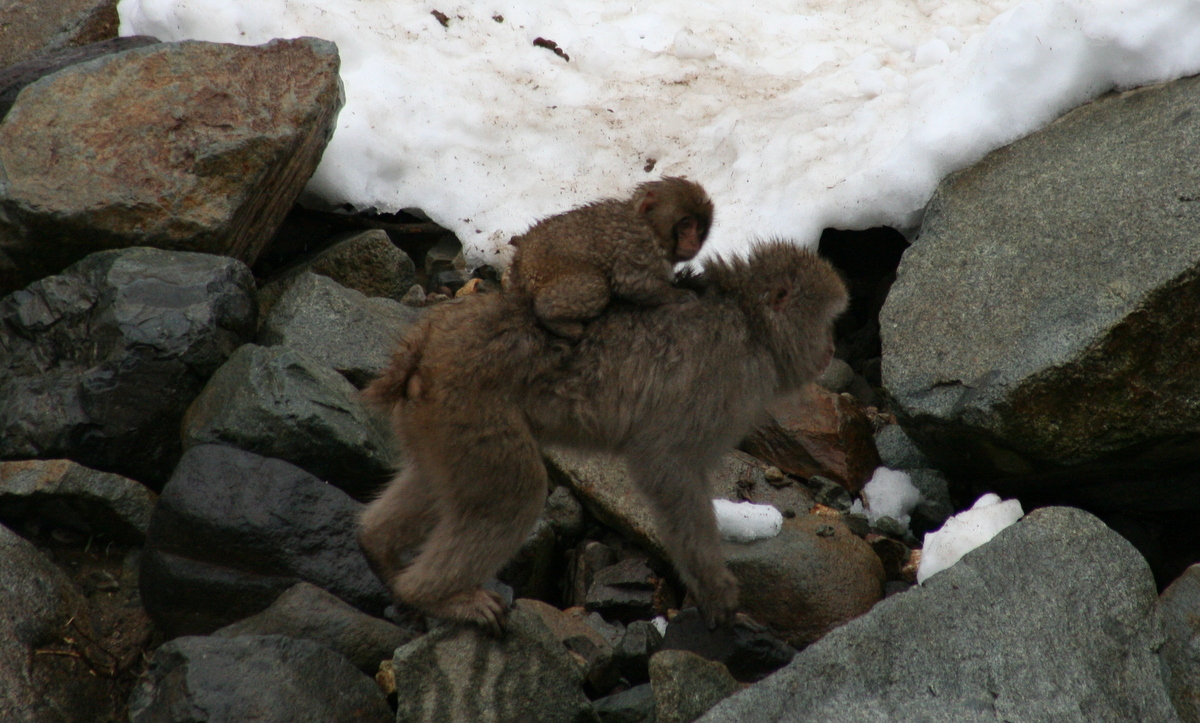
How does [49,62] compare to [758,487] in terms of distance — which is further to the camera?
[49,62]

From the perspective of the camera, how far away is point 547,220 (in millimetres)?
3971

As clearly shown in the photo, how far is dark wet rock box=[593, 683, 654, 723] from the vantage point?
3688mm

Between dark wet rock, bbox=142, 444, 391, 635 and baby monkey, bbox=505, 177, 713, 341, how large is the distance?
123 centimetres

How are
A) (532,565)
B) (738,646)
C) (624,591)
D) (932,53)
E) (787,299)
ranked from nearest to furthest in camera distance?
(738,646) → (787,299) → (624,591) → (532,565) → (932,53)

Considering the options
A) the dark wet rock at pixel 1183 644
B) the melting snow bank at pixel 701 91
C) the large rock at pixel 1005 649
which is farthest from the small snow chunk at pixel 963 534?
the melting snow bank at pixel 701 91

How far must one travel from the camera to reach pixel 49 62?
6320mm

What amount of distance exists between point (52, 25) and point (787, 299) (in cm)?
558

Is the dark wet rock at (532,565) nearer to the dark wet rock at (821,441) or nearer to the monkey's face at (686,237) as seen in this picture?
the dark wet rock at (821,441)

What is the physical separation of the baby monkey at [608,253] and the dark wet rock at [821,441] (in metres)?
1.39

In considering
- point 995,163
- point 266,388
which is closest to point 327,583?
point 266,388

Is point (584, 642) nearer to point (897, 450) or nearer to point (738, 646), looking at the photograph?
point (738, 646)

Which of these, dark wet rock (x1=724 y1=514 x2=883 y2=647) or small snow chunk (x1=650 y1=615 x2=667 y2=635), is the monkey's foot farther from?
dark wet rock (x1=724 y1=514 x2=883 y2=647)

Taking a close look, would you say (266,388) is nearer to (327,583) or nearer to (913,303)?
(327,583)

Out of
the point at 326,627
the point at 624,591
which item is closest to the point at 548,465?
the point at 624,591
